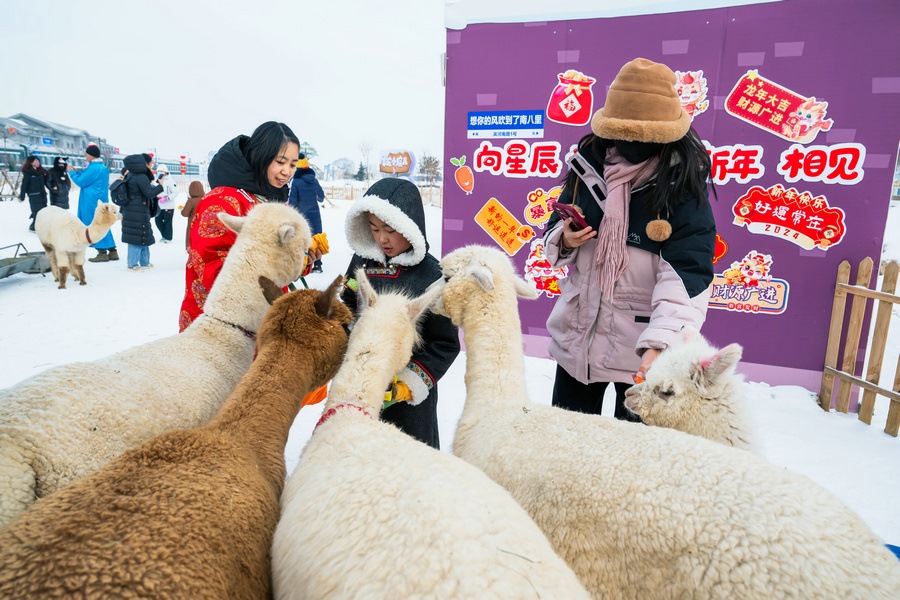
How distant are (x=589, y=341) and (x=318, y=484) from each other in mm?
1379

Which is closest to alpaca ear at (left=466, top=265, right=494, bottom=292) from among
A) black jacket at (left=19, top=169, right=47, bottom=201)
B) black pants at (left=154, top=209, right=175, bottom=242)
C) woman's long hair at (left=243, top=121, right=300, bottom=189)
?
woman's long hair at (left=243, top=121, right=300, bottom=189)

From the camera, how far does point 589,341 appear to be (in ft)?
6.89

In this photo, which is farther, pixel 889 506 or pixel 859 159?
pixel 859 159

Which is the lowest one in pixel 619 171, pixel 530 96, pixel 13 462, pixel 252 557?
pixel 252 557

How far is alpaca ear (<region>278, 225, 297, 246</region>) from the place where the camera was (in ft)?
7.30

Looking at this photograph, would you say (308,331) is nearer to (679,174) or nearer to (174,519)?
(174,519)

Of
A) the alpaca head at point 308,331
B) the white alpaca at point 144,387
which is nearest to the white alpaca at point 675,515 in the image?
the alpaca head at point 308,331

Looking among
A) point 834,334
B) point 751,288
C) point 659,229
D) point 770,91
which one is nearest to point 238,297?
point 659,229

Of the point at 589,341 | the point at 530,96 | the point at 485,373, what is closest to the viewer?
the point at 485,373

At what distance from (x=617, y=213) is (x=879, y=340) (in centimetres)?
375

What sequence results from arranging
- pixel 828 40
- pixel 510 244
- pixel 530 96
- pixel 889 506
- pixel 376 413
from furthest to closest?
pixel 510 244 → pixel 530 96 → pixel 828 40 → pixel 889 506 → pixel 376 413

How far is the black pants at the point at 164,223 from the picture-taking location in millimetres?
11664

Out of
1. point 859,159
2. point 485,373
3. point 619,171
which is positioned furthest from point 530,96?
point 485,373

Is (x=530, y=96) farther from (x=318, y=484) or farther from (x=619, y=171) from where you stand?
(x=318, y=484)
